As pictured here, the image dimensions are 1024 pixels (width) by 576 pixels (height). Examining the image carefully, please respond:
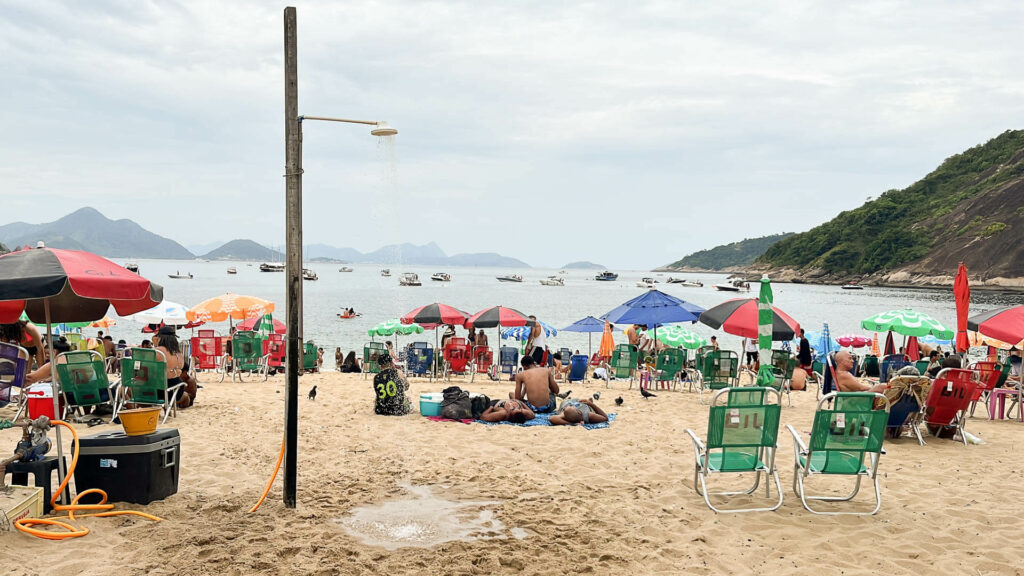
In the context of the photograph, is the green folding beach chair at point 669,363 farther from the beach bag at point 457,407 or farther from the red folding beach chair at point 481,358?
the beach bag at point 457,407

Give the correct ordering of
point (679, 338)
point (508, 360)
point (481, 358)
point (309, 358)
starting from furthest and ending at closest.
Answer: point (309, 358) < point (508, 360) < point (481, 358) < point (679, 338)

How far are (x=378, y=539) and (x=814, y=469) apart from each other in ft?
11.1

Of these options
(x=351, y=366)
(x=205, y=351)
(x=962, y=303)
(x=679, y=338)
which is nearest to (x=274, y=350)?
(x=205, y=351)

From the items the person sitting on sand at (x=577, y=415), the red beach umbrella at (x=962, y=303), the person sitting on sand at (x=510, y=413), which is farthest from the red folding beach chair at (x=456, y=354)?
the red beach umbrella at (x=962, y=303)

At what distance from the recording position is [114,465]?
5.00 m

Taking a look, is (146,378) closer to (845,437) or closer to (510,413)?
(510,413)

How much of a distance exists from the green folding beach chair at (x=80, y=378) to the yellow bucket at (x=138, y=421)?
3.30 metres

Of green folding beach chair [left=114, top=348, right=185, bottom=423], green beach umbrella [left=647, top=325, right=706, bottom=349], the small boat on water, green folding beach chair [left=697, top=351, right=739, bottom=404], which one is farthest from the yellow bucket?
the small boat on water

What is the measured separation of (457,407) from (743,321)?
519 cm

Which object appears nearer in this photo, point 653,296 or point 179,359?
point 179,359

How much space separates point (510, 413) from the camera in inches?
349

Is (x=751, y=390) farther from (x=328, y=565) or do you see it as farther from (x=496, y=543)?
(x=328, y=565)

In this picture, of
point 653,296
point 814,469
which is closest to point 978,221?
point 653,296

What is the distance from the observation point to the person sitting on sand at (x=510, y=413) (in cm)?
887
